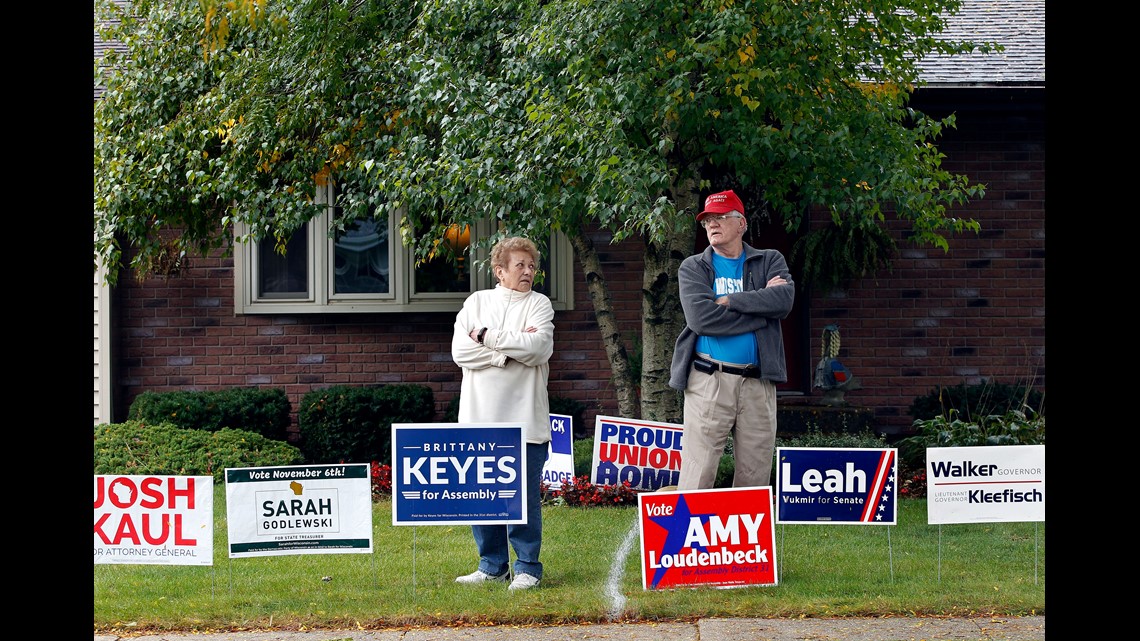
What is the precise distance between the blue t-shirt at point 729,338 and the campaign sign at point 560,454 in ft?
7.04

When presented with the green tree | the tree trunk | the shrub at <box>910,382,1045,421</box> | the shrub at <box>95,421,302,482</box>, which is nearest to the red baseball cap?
the green tree

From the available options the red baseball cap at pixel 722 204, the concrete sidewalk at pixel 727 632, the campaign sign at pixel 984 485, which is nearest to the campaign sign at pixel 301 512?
the concrete sidewalk at pixel 727 632

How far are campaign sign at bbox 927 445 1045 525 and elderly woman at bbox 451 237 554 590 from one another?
80.3 inches

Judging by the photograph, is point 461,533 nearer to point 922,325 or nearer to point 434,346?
point 434,346

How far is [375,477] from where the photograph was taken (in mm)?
10180

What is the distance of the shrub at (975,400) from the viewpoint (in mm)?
11484

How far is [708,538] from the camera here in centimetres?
586

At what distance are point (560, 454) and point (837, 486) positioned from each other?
9.63 ft

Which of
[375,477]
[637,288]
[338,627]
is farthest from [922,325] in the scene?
[338,627]

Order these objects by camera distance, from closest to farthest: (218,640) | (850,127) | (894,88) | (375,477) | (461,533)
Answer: (218,640)
(461,533)
(850,127)
(894,88)
(375,477)

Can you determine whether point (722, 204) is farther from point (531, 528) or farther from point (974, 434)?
point (974, 434)

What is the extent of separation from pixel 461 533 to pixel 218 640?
2.69m

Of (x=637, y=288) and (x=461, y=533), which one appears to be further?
(x=637, y=288)

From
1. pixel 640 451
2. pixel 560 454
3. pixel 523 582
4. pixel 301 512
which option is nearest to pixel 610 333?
pixel 560 454
